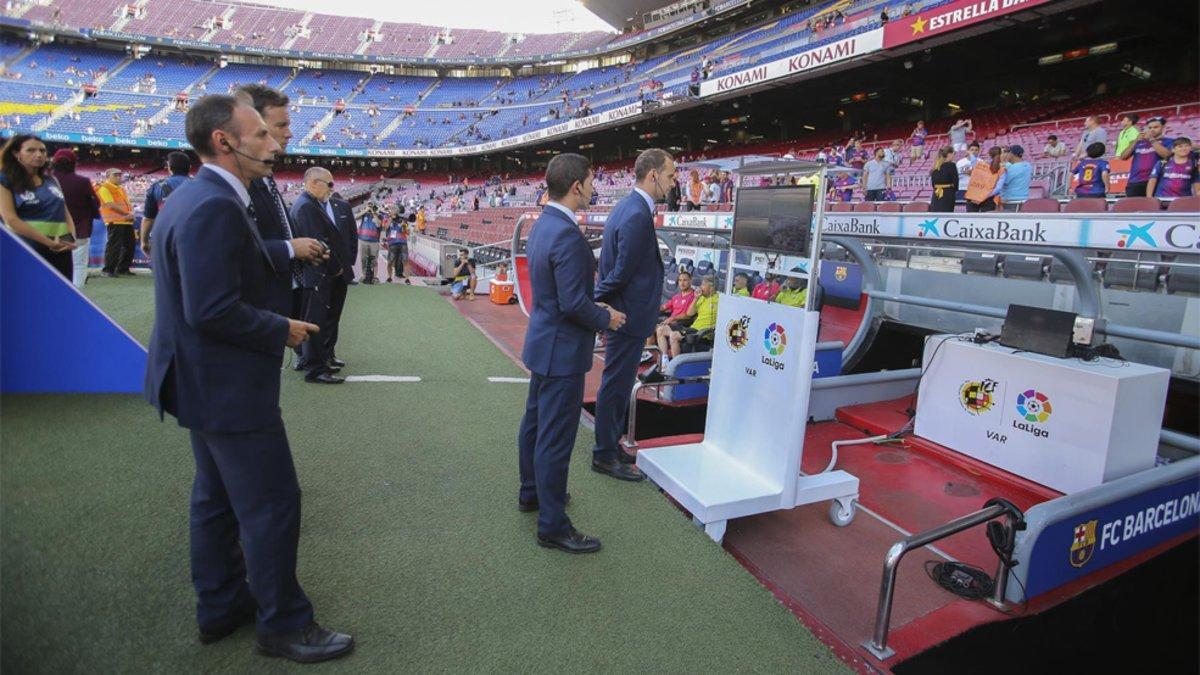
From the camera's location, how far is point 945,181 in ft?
23.4

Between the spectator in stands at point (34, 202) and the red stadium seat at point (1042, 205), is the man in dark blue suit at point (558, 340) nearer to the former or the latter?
the spectator in stands at point (34, 202)

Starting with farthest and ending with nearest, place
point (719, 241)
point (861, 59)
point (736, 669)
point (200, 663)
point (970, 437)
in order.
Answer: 1. point (861, 59)
2. point (719, 241)
3. point (970, 437)
4. point (736, 669)
5. point (200, 663)

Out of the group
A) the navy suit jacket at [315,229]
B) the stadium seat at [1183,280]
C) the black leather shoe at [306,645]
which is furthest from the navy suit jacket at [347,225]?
the stadium seat at [1183,280]

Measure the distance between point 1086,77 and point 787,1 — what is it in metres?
13.5

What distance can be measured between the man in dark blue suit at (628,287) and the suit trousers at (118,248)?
324 inches

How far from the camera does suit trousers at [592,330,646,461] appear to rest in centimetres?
340

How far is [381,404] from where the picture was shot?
4293 millimetres

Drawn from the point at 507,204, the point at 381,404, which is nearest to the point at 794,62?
the point at 507,204

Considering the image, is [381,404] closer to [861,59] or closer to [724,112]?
[861,59]

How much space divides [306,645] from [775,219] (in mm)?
2501

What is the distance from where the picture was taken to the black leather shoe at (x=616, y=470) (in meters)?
3.32

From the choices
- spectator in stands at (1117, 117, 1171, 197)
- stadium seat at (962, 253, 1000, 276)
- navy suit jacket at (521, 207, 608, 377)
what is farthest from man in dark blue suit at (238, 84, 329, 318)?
spectator in stands at (1117, 117, 1171, 197)

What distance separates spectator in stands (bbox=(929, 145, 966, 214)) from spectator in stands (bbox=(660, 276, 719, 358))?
3.15 meters

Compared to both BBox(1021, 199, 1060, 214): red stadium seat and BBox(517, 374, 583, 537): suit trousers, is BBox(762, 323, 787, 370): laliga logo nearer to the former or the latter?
BBox(517, 374, 583, 537): suit trousers
